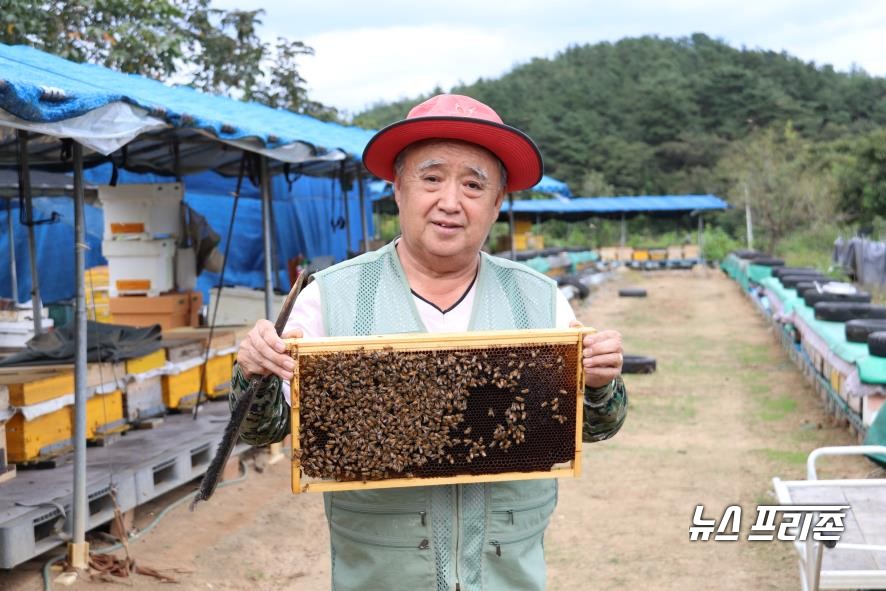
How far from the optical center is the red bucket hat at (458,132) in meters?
2.66

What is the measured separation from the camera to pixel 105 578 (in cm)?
564

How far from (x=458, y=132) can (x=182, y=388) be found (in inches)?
Result: 239

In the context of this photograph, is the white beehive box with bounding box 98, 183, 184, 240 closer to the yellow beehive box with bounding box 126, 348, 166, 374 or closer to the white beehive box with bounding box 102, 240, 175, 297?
the white beehive box with bounding box 102, 240, 175, 297

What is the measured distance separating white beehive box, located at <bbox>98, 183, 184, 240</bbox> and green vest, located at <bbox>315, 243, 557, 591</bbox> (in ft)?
23.6

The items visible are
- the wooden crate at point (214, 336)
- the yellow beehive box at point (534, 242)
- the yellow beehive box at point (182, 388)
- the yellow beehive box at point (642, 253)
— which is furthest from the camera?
the yellow beehive box at point (642, 253)

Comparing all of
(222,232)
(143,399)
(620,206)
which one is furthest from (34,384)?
(620,206)

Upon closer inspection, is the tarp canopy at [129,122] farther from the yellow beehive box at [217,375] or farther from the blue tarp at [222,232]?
the blue tarp at [222,232]

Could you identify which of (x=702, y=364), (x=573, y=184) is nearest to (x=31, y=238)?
(x=702, y=364)

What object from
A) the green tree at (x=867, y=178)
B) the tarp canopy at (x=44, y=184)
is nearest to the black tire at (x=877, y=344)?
the tarp canopy at (x=44, y=184)

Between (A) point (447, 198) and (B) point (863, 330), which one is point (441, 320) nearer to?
(A) point (447, 198)

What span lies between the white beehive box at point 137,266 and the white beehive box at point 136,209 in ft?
0.34

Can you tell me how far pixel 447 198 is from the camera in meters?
2.67

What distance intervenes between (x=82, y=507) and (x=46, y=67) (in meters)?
2.97

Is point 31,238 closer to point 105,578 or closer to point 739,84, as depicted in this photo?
point 105,578
